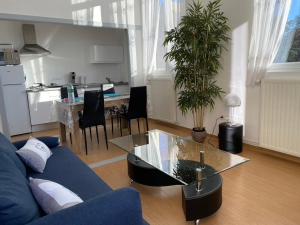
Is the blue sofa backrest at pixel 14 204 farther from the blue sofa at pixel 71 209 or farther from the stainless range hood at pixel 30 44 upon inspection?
the stainless range hood at pixel 30 44

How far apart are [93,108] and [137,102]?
87 centimetres

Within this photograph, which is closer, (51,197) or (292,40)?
(51,197)

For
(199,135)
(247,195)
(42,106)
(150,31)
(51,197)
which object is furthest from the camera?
(150,31)

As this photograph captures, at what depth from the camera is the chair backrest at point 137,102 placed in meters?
4.09

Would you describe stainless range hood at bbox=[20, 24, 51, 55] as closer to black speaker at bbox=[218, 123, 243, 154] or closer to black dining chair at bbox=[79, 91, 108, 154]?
black dining chair at bbox=[79, 91, 108, 154]

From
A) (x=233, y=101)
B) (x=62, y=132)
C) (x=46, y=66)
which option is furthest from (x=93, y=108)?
(x=46, y=66)

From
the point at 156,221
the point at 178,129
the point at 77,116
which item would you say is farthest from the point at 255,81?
the point at 77,116

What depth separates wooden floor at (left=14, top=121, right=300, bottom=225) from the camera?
1935 millimetres

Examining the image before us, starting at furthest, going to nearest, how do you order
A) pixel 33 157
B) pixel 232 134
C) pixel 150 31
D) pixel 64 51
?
pixel 64 51, pixel 150 31, pixel 232 134, pixel 33 157

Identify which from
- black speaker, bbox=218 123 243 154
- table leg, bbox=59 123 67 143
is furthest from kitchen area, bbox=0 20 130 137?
black speaker, bbox=218 123 243 154

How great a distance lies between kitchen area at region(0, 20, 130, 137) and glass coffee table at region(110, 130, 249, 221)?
2864 millimetres

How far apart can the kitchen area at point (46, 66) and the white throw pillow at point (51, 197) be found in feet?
11.3

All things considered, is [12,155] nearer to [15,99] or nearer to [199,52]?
[199,52]

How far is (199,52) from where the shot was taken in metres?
3.43
